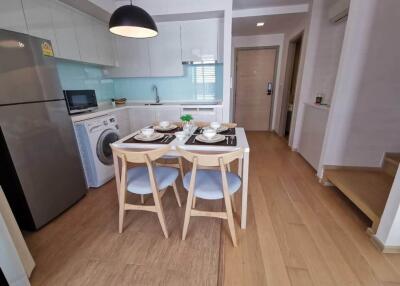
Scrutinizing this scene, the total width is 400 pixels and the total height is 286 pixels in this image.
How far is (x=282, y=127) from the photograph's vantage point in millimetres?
4531

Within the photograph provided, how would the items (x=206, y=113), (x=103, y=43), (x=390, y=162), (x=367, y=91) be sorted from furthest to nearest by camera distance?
(x=206, y=113) < (x=103, y=43) < (x=390, y=162) < (x=367, y=91)

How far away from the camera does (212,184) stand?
1478 millimetres

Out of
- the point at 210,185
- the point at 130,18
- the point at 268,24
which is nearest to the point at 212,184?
the point at 210,185

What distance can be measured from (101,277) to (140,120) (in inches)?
100

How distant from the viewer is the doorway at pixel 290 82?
394cm

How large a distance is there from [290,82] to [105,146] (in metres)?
4.03

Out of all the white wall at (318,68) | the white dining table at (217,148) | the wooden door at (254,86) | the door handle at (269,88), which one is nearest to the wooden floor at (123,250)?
the white dining table at (217,148)

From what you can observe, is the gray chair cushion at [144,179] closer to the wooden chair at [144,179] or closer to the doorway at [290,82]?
Result: the wooden chair at [144,179]

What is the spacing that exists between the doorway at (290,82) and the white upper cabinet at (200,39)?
1.84 metres

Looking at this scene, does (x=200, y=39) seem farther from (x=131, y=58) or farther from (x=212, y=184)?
(x=212, y=184)

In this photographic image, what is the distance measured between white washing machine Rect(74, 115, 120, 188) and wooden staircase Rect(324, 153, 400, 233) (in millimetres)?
2807

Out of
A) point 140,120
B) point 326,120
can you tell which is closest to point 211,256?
point 326,120

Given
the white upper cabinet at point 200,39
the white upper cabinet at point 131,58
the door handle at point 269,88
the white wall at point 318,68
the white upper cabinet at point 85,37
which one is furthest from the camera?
the door handle at point 269,88

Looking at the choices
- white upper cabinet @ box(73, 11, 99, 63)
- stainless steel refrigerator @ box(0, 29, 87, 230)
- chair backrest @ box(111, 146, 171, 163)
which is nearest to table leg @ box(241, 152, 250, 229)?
chair backrest @ box(111, 146, 171, 163)
